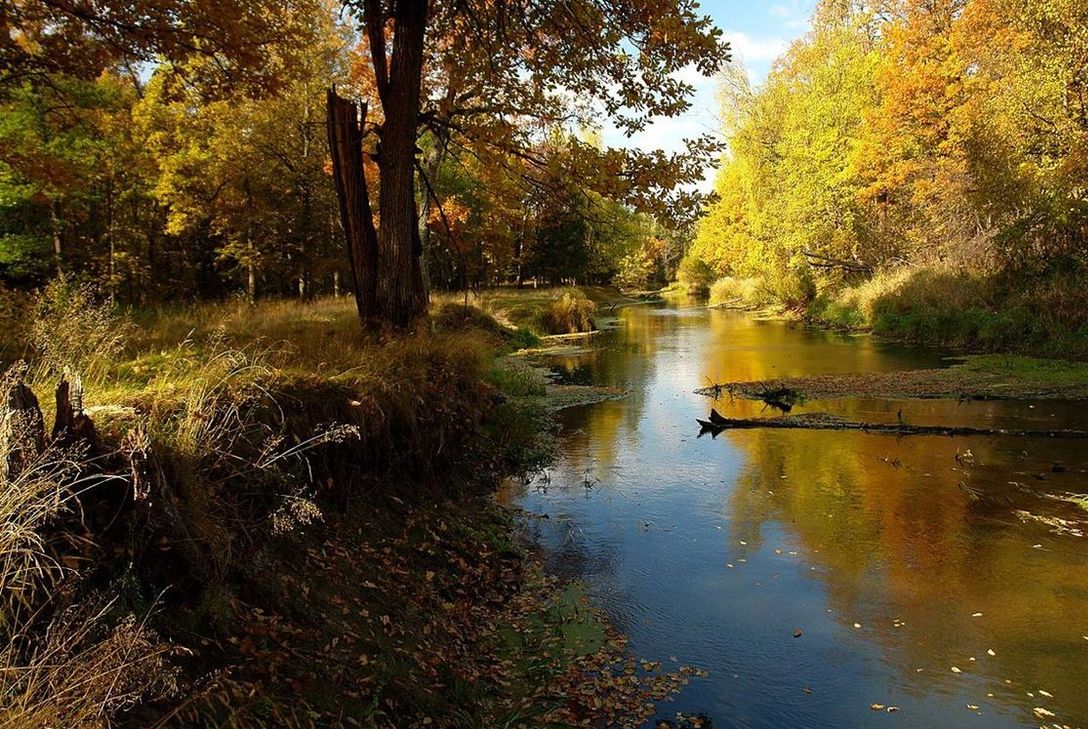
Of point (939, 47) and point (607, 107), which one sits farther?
point (939, 47)

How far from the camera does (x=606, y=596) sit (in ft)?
20.1

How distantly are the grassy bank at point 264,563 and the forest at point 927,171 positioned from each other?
683 centimetres

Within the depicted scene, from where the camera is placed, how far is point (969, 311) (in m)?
21.1

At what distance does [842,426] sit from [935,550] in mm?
5123

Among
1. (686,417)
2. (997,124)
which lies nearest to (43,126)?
(686,417)

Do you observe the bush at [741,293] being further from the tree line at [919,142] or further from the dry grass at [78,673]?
the dry grass at [78,673]

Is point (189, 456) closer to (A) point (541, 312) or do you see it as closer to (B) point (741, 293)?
(A) point (541, 312)

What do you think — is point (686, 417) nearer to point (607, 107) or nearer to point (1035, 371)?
point (607, 107)

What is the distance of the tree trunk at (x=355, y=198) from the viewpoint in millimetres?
8852

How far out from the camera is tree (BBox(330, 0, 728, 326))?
867 cm

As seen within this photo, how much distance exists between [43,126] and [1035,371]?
25432 millimetres

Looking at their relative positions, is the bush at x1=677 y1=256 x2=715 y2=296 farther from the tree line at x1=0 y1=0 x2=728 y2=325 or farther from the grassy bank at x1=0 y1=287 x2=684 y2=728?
the grassy bank at x1=0 y1=287 x2=684 y2=728

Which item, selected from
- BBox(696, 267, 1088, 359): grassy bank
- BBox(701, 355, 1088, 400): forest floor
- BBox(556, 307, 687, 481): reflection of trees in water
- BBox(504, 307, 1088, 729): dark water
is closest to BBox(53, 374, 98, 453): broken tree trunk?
BBox(504, 307, 1088, 729): dark water

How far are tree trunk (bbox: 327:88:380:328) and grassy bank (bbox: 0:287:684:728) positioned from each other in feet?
5.01
